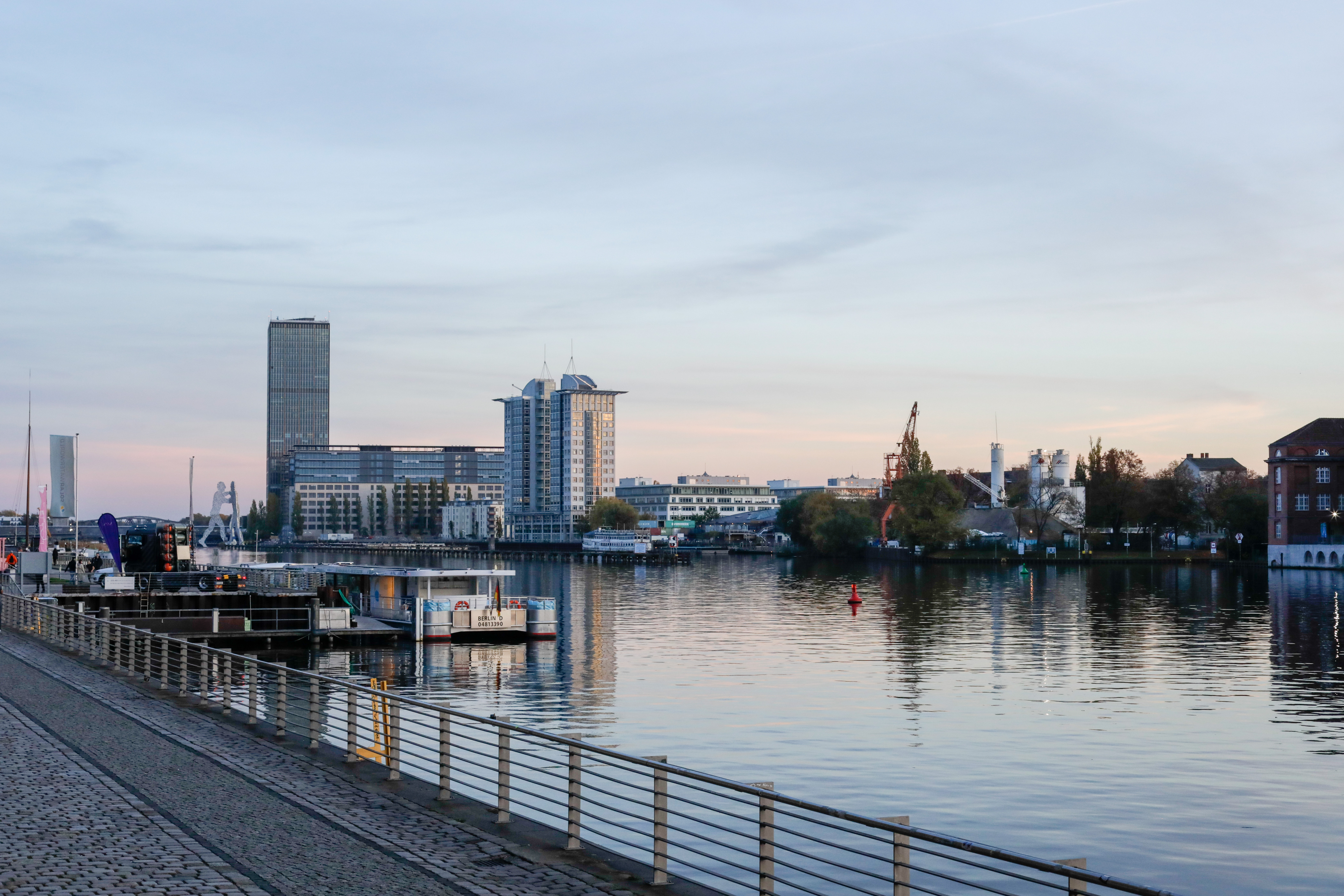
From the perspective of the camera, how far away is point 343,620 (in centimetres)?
6906

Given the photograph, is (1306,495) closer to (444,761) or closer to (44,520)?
(44,520)

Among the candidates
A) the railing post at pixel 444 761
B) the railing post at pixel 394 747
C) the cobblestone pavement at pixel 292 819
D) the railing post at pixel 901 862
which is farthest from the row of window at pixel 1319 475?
the railing post at pixel 901 862

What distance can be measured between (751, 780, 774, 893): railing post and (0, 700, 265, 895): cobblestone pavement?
4936mm

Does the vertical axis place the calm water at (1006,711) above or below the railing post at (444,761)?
below

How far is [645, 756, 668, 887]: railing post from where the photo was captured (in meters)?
14.4

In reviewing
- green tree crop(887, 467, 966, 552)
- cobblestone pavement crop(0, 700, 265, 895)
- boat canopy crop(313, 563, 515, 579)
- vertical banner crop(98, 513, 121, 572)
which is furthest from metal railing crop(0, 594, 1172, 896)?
green tree crop(887, 467, 966, 552)

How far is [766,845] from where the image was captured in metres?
13.4

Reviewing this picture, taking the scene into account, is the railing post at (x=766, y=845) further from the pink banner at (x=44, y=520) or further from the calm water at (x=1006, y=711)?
the pink banner at (x=44, y=520)

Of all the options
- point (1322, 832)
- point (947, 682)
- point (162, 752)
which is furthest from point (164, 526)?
point (1322, 832)

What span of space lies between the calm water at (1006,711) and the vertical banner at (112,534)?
1387cm

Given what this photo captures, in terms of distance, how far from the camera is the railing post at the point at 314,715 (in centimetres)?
2283

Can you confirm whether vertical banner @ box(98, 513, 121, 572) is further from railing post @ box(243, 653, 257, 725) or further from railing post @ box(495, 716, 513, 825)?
railing post @ box(495, 716, 513, 825)

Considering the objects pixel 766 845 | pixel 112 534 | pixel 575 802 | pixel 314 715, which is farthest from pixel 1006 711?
pixel 112 534

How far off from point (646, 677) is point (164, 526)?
2045 inches
